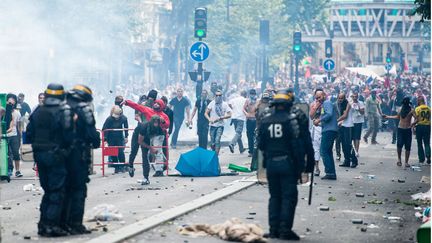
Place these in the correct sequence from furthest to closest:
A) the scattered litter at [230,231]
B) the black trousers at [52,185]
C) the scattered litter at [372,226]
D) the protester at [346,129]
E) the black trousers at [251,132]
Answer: the black trousers at [251,132]
the protester at [346,129]
the scattered litter at [372,226]
the black trousers at [52,185]
the scattered litter at [230,231]

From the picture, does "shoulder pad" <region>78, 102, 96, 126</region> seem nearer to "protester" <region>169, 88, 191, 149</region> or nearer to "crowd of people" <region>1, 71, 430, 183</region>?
"crowd of people" <region>1, 71, 430, 183</region>

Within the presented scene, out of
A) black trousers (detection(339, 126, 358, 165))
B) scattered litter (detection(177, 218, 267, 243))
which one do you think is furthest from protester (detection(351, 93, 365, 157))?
scattered litter (detection(177, 218, 267, 243))

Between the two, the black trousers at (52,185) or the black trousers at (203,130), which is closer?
the black trousers at (52,185)

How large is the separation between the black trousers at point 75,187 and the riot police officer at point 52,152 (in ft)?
0.39

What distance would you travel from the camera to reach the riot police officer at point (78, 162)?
1206 centimetres

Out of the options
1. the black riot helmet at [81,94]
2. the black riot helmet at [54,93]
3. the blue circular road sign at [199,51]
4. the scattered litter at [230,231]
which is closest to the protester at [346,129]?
the blue circular road sign at [199,51]

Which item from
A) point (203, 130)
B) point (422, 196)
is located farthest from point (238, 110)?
point (422, 196)

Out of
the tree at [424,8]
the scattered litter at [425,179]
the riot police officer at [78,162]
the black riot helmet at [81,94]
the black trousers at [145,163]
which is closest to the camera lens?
the riot police officer at [78,162]

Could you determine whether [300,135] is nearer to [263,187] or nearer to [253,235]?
[253,235]

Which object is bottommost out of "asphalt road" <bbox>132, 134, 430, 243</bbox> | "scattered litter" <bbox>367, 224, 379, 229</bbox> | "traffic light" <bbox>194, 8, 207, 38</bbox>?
"scattered litter" <bbox>367, 224, 379, 229</bbox>

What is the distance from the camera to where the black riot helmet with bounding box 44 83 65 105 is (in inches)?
471

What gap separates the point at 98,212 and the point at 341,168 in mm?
10722

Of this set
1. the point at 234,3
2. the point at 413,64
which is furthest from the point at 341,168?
the point at 413,64

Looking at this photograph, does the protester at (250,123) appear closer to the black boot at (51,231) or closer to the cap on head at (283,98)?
the cap on head at (283,98)
